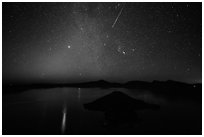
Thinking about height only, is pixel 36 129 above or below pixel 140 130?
below

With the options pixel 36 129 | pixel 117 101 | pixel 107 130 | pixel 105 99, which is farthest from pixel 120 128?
pixel 36 129

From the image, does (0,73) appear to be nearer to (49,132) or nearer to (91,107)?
(49,132)

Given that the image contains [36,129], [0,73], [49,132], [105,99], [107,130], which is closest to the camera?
[0,73]

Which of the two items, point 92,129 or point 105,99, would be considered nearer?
point 92,129

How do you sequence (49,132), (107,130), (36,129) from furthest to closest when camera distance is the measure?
(36,129) → (49,132) → (107,130)

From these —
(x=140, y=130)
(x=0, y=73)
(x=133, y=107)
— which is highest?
(x=0, y=73)

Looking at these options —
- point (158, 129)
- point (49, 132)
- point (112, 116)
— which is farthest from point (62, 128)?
point (158, 129)
